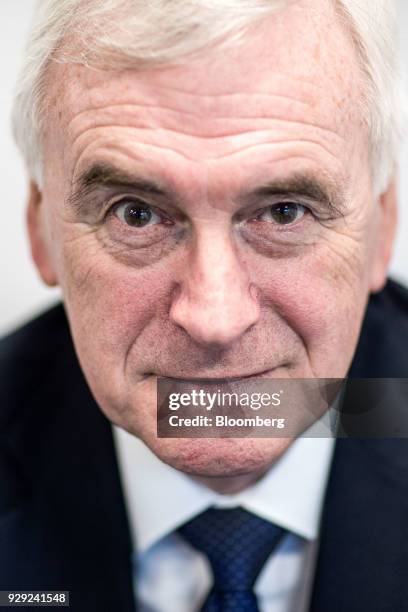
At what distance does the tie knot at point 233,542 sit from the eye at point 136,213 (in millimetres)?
419

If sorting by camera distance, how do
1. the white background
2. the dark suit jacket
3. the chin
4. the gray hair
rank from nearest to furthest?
the gray hair → the chin → the dark suit jacket → the white background

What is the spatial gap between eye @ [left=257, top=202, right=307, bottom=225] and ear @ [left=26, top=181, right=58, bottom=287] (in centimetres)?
35

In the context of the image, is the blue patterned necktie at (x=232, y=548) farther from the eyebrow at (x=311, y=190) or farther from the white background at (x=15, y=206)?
the white background at (x=15, y=206)

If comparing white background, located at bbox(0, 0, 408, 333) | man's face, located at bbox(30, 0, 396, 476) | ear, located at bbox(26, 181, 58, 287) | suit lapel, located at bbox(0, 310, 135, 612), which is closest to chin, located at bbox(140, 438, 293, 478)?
man's face, located at bbox(30, 0, 396, 476)

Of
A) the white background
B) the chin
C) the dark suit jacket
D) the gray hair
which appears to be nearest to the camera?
the gray hair

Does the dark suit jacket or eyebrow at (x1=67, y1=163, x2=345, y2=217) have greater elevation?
eyebrow at (x1=67, y1=163, x2=345, y2=217)

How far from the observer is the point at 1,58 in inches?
64.4

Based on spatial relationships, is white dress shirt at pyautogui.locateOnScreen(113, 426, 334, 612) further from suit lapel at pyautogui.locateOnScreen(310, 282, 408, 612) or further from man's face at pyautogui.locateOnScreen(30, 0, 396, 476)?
man's face at pyautogui.locateOnScreen(30, 0, 396, 476)

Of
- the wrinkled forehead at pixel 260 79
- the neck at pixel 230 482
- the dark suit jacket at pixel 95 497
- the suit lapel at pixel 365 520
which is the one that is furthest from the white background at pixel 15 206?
the wrinkled forehead at pixel 260 79

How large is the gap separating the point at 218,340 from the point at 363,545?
404 mm

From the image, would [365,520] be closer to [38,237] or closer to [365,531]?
[365,531]

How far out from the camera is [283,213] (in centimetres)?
93

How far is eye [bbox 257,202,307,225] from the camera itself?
0.92 metres

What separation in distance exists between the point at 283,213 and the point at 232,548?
0.46m
